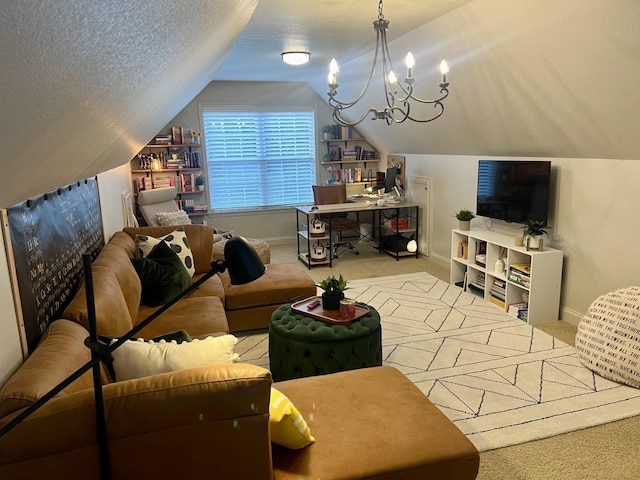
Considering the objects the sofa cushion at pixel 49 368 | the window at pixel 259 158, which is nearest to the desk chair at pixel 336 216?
Answer: the window at pixel 259 158

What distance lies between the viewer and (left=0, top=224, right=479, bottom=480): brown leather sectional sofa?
1.26 m

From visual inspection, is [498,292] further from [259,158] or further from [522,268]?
[259,158]

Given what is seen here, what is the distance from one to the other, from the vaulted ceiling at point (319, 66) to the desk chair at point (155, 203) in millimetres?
1714

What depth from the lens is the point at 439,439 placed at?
1711 mm

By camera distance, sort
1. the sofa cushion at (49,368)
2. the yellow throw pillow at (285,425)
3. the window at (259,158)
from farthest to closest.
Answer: the window at (259,158) → the yellow throw pillow at (285,425) → the sofa cushion at (49,368)

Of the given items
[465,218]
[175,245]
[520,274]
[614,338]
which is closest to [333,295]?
[175,245]

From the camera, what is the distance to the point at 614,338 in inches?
117

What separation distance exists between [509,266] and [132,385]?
11.8 ft

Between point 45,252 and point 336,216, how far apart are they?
4470 millimetres

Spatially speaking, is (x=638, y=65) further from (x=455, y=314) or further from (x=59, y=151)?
(x=59, y=151)

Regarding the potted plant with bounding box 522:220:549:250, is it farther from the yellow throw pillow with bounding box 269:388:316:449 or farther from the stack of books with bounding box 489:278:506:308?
the yellow throw pillow with bounding box 269:388:316:449

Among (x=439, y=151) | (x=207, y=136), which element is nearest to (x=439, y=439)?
(x=439, y=151)

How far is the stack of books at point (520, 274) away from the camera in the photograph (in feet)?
13.0

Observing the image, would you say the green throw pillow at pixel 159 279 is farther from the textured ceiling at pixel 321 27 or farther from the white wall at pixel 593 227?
the white wall at pixel 593 227
